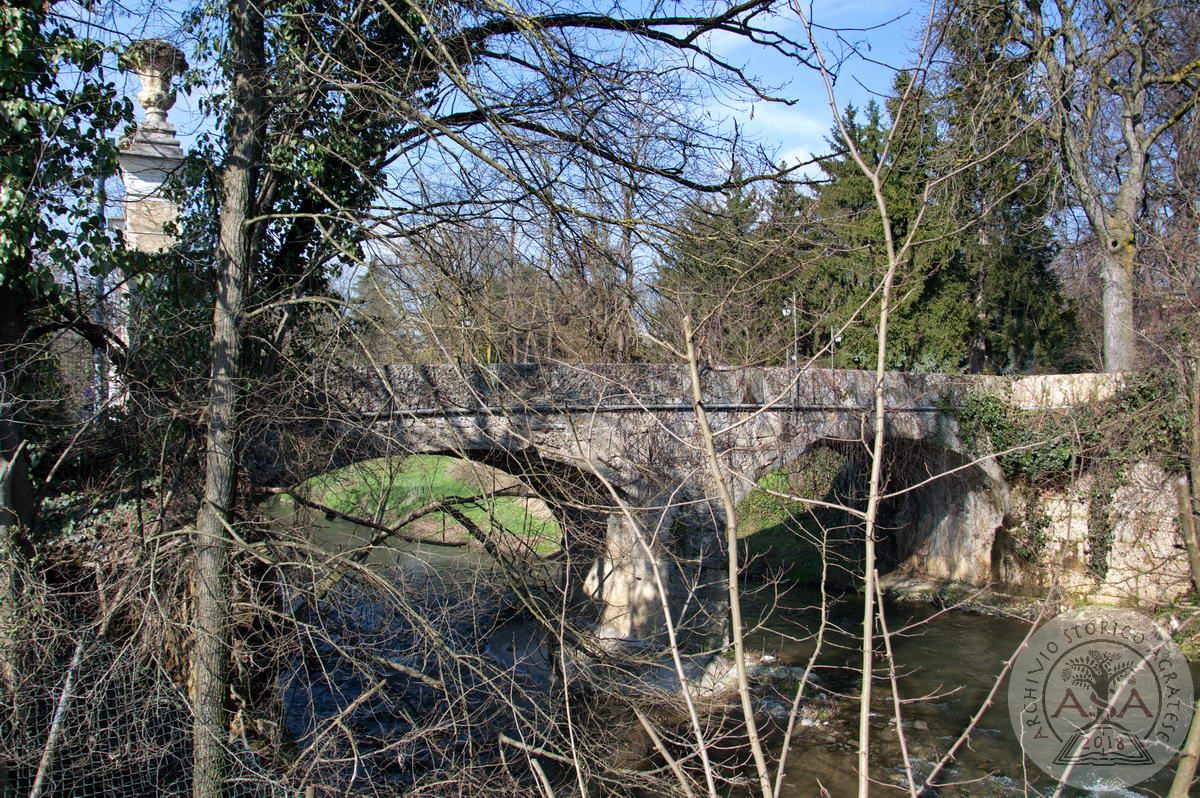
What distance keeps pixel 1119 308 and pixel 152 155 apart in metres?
12.7

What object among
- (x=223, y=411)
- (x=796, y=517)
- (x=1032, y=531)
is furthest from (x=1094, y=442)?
(x=223, y=411)

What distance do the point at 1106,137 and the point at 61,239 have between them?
13.5 metres

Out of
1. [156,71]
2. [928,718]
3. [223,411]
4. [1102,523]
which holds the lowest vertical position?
[928,718]

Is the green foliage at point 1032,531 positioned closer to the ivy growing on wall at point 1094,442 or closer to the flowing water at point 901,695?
the ivy growing on wall at point 1094,442

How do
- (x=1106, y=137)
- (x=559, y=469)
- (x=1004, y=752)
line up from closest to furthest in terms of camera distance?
1. (x=559, y=469)
2. (x=1004, y=752)
3. (x=1106, y=137)

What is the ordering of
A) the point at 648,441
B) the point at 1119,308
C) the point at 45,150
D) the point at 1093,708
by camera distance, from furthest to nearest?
the point at 1119,308 → the point at 648,441 → the point at 1093,708 → the point at 45,150

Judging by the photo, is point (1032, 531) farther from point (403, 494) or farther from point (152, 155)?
point (152, 155)

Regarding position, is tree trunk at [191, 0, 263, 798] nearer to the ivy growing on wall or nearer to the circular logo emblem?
the circular logo emblem

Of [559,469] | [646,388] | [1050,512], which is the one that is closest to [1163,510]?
[1050,512]

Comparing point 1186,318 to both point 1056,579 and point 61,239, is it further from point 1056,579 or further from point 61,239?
point 61,239

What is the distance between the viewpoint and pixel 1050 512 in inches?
497

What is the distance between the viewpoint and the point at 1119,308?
13.0m

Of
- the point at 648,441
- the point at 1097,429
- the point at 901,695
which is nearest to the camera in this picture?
the point at 648,441

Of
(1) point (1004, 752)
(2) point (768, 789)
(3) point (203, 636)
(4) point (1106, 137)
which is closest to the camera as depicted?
(2) point (768, 789)
